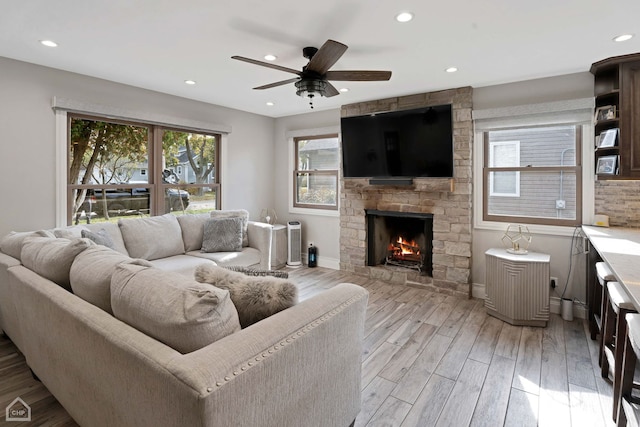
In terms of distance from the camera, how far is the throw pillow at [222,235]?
4.00m

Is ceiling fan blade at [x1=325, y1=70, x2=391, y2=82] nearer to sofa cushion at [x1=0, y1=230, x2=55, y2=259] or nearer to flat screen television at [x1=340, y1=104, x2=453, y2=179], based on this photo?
flat screen television at [x1=340, y1=104, x2=453, y2=179]

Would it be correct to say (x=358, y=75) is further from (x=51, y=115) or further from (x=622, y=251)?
(x=51, y=115)

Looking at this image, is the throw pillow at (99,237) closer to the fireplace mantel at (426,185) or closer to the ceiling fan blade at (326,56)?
the ceiling fan blade at (326,56)

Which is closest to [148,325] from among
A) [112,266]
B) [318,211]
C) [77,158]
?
[112,266]

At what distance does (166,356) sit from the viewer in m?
1.07

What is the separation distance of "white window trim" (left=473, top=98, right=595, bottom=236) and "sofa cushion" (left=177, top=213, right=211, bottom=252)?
3460 millimetres

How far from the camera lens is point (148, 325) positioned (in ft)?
4.06

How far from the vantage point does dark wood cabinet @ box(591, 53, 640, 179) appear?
2.95 meters

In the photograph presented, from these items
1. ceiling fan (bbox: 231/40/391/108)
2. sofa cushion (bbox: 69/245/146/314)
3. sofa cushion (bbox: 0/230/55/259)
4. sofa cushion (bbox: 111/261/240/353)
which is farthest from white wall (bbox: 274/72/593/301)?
sofa cushion (bbox: 0/230/55/259)

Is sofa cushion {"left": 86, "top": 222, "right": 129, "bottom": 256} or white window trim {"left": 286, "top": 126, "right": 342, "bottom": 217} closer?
sofa cushion {"left": 86, "top": 222, "right": 129, "bottom": 256}

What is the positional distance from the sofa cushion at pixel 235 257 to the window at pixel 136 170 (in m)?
1.02

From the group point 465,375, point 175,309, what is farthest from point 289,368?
point 465,375

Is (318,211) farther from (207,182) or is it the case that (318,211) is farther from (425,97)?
(425,97)

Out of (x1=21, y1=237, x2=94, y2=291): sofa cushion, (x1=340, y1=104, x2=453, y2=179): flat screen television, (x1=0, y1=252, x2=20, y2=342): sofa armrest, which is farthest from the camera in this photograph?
(x1=340, y1=104, x2=453, y2=179): flat screen television
